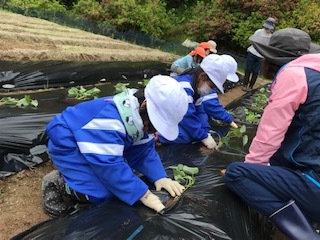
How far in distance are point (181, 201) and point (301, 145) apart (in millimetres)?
754

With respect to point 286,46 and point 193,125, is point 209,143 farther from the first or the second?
point 286,46

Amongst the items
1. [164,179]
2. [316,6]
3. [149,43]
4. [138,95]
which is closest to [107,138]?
[138,95]

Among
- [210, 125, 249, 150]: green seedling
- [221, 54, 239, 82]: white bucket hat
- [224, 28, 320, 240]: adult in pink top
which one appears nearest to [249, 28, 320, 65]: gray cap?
[224, 28, 320, 240]: adult in pink top

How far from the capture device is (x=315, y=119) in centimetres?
187

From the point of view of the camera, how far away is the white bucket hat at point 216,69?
273cm

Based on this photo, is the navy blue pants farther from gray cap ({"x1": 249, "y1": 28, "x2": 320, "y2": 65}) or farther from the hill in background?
the hill in background

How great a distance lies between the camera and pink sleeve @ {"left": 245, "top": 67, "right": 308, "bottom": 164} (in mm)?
1871

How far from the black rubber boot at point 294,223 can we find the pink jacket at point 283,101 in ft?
1.11

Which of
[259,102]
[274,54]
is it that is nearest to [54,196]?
[274,54]

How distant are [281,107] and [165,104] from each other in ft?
2.23

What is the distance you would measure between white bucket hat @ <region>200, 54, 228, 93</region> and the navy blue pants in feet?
2.91

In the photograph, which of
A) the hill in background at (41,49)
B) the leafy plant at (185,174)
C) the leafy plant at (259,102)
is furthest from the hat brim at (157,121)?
the hill in background at (41,49)

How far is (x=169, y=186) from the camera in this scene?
2053 mm

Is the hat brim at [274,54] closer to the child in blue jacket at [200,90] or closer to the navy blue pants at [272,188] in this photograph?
the child in blue jacket at [200,90]
